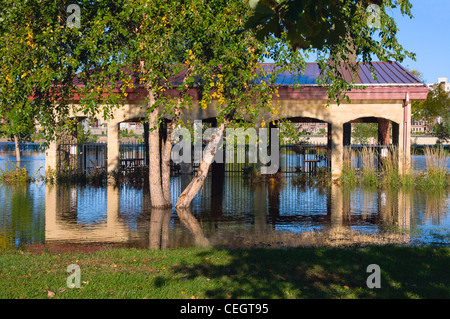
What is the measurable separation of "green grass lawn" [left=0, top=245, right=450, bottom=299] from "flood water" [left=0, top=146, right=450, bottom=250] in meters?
1.30

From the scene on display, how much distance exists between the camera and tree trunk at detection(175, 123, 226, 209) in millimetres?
14078

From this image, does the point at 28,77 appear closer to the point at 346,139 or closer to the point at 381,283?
the point at 381,283

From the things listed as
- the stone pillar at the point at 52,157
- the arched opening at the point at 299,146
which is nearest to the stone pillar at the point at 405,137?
the arched opening at the point at 299,146

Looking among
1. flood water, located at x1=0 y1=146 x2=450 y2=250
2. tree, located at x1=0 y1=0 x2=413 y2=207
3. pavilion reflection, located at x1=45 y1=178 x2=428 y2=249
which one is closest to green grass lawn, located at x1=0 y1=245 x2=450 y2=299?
flood water, located at x1=0 y1=146 x2=450 y2=250

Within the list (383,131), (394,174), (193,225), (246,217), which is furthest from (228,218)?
(383,131)

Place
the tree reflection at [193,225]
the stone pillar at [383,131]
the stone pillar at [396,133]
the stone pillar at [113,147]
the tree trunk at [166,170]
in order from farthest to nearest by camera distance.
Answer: the stone pillar at [383,131] → the stone pillar at [396,133] → the stone pillar at [113,147] → the tree trunk at [166,170] → the tree reflection at [193,225]

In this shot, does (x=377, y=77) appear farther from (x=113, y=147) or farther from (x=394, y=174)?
(x=113, y=147)

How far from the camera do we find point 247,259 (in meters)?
7.96

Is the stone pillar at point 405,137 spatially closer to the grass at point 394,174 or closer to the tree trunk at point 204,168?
the grass at point 394,174

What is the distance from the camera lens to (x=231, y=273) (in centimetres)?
712

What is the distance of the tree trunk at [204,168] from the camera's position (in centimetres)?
1408

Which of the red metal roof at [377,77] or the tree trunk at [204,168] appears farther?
the red metal roof at [377,77]

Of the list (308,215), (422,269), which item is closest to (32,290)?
(422,269)
